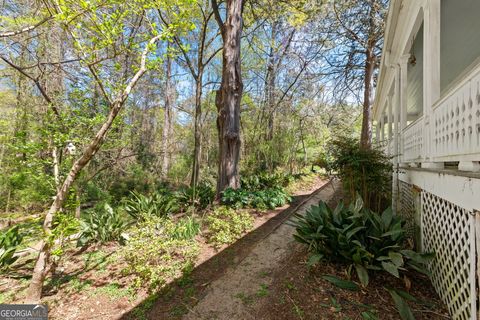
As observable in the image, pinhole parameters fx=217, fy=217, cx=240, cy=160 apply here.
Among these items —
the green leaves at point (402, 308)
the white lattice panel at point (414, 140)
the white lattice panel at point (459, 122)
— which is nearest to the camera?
the white lattice panel at point (459, 122)

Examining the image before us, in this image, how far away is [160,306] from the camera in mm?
2391

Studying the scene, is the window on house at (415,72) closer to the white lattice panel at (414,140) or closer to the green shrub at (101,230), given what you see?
the white lattice panel at (414,140)

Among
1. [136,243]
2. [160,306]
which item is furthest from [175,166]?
[160,306]

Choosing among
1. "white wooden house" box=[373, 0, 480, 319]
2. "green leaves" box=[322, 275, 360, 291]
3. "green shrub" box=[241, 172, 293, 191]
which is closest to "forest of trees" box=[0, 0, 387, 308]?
"green shrub" box=[241, 172, 293, 191]

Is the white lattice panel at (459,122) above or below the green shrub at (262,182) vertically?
above

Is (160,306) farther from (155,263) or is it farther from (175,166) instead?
(175,166)

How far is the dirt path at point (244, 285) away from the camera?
7.33 feet

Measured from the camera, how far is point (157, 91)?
38.6ft

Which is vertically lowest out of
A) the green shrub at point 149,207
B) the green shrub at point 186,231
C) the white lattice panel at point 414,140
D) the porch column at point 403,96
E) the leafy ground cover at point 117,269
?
the leafy ground cover at point 117,269

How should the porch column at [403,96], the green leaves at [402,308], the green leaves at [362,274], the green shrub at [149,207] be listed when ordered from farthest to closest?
the green shrub at [149,207], the porch column at [403,96], the green leaves at [362,274], the green leaves at [402,308]

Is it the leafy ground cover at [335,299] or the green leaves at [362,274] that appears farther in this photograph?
the green leaves at [362,274]

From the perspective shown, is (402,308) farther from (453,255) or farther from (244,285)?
(244,285)

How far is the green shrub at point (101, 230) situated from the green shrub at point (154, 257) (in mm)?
→ 1038

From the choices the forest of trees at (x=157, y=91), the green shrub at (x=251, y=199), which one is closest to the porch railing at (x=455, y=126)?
the forest of trees at (x=157, y=91)
